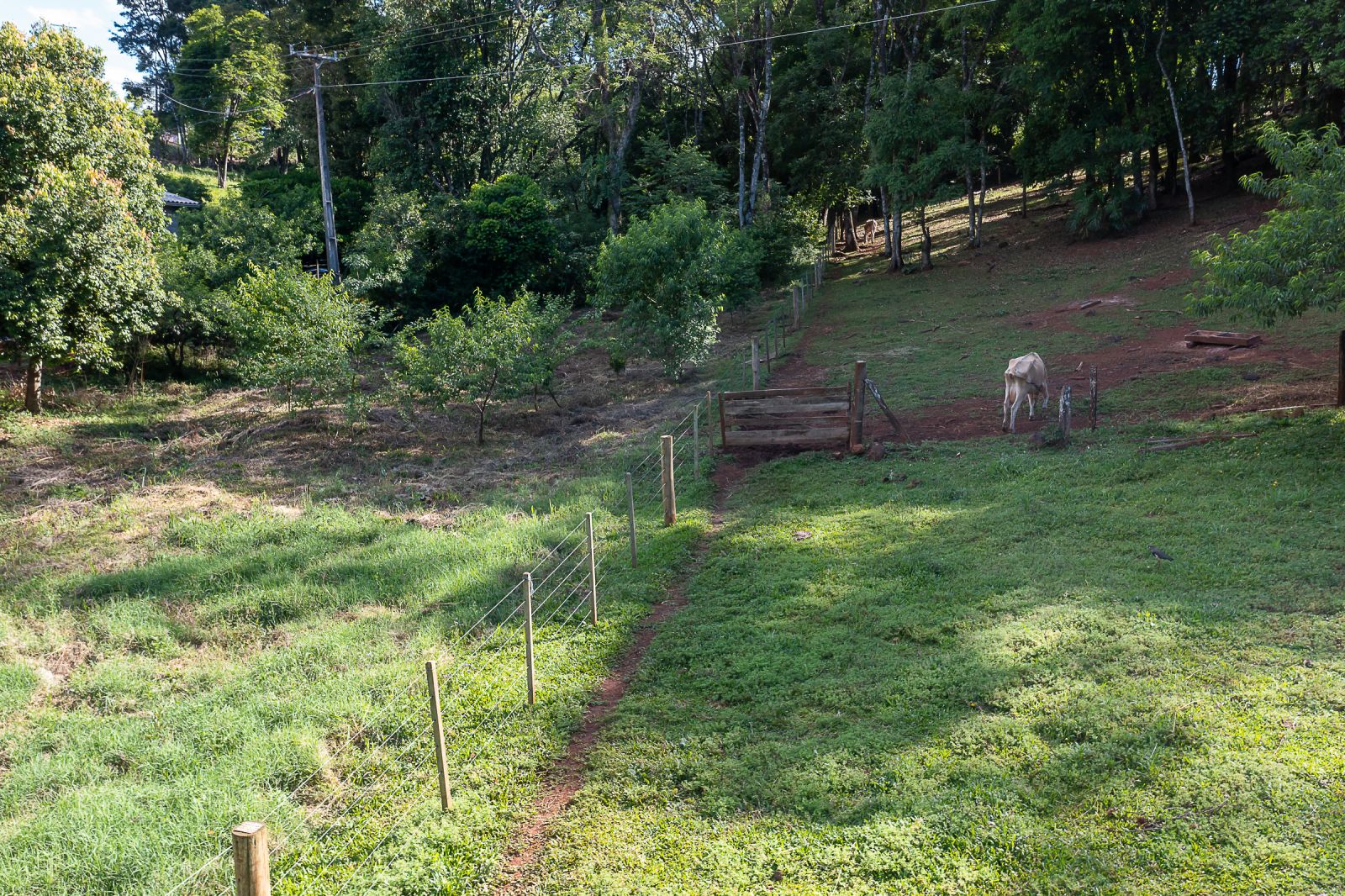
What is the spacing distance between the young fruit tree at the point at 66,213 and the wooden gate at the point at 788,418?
1458cm

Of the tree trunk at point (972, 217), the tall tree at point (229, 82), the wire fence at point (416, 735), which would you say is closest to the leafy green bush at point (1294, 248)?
the wire fence at point (416, 735)

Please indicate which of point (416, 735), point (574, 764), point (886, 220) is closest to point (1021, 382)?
point (574, 764)

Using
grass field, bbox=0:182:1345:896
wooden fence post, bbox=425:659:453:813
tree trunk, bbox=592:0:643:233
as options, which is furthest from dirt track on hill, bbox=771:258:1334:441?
tree trunk, bbox=592:0:643:233

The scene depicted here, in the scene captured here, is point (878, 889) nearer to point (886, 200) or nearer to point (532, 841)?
point (532, 841)

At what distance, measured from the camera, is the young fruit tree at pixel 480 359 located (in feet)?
59.3

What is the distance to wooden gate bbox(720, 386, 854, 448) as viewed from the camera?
571 inches

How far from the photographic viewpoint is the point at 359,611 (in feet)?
30.8

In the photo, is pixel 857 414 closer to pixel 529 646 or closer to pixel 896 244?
pixel 529 646

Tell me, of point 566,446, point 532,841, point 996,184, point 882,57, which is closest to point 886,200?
point 882,57

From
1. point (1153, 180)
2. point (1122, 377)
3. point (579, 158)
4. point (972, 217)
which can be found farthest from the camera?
point (579, 158)

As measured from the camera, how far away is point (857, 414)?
1430cm

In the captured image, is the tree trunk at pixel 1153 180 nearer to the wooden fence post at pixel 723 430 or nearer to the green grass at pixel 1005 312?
the green grass at pixel 1005 312

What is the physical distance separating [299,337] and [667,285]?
877 cm

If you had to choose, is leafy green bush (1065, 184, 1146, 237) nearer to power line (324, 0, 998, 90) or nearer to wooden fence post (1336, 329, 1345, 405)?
power line (324, 0, 998, 90)
